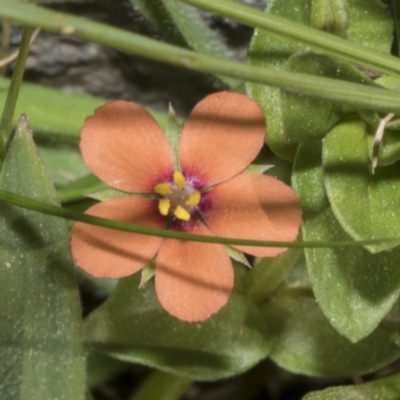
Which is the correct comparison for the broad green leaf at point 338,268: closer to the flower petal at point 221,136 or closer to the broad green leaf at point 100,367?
the flower petal at point 221,136

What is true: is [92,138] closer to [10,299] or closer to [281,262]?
[10,299]

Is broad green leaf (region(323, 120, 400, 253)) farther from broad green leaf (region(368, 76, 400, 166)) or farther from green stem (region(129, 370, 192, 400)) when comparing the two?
green stem (region(129, 370, 192, 400))

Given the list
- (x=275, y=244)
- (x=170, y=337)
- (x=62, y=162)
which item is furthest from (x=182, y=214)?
(x=62, y=162)

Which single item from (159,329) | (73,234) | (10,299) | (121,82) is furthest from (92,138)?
(121,82)

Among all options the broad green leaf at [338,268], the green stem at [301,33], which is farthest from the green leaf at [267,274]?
the green stem at [301,33]

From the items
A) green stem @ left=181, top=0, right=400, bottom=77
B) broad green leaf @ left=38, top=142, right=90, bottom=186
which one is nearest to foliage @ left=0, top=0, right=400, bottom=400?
green stem @ left=181, top=0, right=400, bottom=77

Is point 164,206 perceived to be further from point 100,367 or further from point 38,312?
point 100,367
